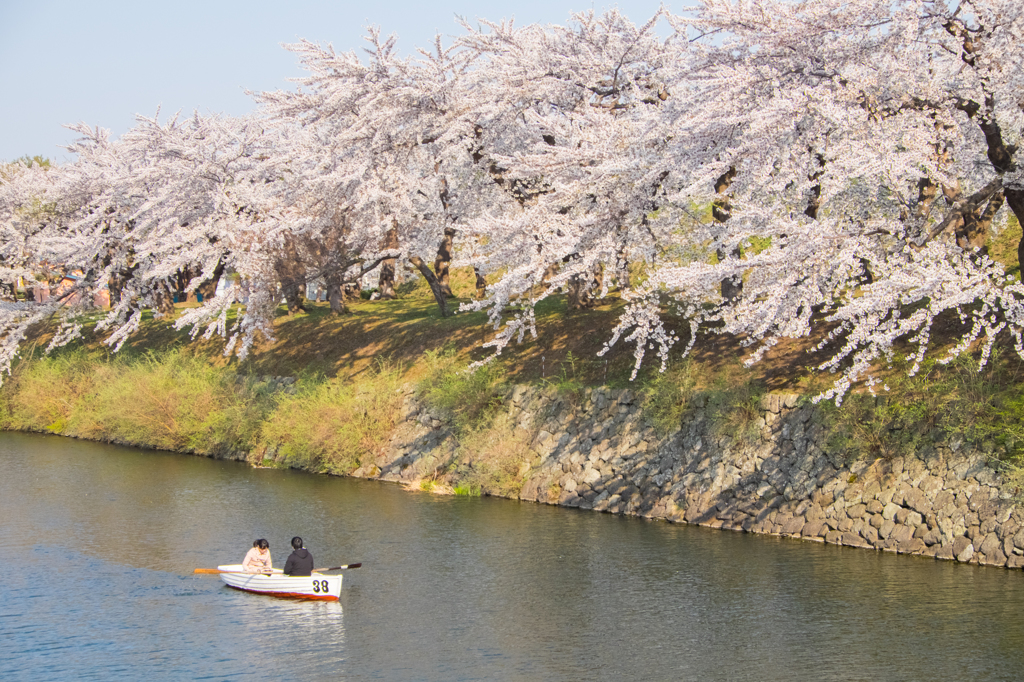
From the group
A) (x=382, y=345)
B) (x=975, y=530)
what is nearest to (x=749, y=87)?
(x=975, y=530)

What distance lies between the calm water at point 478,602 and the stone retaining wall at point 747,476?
66 centimetres

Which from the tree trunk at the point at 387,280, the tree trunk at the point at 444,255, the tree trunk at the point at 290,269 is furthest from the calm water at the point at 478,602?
the tree trunk at the point at 387,280

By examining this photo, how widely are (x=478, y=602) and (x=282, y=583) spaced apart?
383 cm

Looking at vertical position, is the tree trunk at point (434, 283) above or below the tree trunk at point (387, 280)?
below

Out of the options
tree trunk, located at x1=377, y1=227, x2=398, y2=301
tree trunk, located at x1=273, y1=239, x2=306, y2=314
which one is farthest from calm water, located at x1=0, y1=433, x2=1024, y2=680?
tree trunk, located at x1=377, y1=227, x2=398, y2=301

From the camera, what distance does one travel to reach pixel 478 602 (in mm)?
18625

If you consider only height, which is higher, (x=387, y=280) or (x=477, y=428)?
(x=387, y=280)

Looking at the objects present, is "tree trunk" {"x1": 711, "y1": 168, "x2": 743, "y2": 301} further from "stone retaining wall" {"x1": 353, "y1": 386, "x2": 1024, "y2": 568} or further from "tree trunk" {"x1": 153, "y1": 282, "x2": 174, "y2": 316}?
"tree trunk" {"x1": 153, "y1": 282, "x2": 174, "y2": 316}

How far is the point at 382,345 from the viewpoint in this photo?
36.4 metres

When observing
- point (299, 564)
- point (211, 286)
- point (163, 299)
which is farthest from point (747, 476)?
point (211, 286)

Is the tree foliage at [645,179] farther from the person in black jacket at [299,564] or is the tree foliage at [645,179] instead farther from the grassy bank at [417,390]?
the person in black jacket at [299,564]

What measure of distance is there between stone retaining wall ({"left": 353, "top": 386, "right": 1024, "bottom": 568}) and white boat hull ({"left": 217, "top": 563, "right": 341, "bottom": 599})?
925cm

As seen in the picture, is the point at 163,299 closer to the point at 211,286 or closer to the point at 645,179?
the point at 211,286

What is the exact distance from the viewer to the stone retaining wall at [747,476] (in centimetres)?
2061
